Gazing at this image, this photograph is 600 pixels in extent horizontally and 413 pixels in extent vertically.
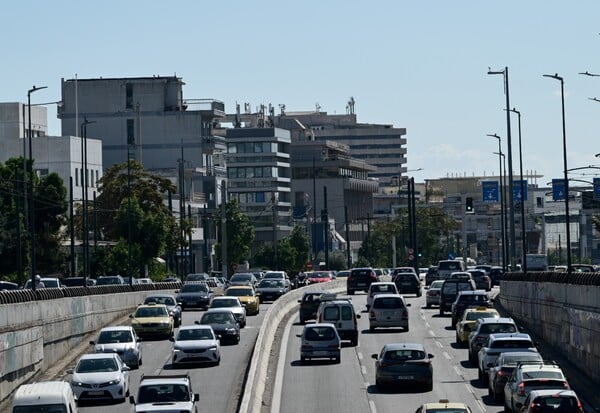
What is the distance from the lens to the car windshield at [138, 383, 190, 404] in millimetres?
33562

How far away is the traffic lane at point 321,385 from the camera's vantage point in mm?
38562

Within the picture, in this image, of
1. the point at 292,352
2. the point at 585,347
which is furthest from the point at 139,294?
the point at 585,347

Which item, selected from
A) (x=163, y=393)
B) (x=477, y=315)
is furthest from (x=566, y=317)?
(x=163, y=393)

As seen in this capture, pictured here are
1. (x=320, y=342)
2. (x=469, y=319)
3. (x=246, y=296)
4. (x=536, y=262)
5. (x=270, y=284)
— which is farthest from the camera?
(x=536, y=262)

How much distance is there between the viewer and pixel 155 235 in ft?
369

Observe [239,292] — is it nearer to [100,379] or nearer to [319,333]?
[319,333]

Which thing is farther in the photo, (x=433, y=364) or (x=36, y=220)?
(x=36, y=220)

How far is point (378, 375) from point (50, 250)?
62718mm

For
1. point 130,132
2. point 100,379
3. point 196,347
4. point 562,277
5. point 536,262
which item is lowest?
point 100,379

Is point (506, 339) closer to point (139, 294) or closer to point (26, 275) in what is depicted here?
point (139, 294)

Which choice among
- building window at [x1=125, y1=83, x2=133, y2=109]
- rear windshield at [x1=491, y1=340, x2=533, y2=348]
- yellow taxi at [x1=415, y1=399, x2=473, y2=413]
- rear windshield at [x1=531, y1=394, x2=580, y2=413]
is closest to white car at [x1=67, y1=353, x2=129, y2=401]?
rear windshield at [x1=491, y1=340, x2=533, y2=348]

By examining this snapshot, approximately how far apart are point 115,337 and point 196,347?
287 centimetres

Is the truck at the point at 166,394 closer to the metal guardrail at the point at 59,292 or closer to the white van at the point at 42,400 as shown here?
the white van at the point at 42,400

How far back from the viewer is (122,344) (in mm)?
49375
